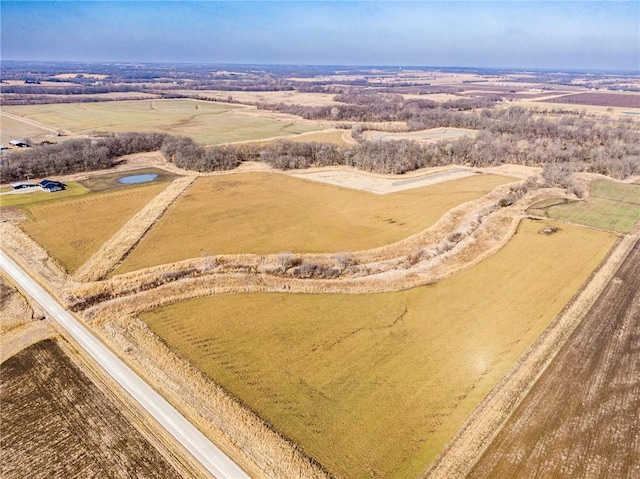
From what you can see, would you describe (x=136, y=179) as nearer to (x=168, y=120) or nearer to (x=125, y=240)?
(x=125, y=240)

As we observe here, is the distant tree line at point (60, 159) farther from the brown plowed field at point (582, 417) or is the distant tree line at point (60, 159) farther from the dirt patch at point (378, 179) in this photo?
the brown plowed field at point (582, 417)

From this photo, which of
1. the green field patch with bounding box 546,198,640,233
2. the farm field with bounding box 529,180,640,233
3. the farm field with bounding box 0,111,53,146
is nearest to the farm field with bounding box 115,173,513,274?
the farm field with bounding box 529,180,640,233

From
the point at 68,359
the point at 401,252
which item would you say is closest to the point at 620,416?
the point at 401,252

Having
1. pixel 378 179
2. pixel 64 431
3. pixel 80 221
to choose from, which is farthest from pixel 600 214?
pixel 80 221

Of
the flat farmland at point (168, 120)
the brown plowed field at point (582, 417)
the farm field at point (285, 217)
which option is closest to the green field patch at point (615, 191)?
the farm field at point (285, 217)

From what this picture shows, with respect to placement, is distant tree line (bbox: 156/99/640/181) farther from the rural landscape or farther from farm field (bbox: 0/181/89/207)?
farm field (bbox: 0/181/89/207)

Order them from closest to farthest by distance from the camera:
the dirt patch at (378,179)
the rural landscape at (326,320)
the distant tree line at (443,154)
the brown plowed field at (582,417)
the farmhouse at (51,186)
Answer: the brown plowed field at (582,417), the rural landscape at (326,320), the farmhouse at (51,186), the dirt patch at (378,179), the distant tree line at (443,154)
